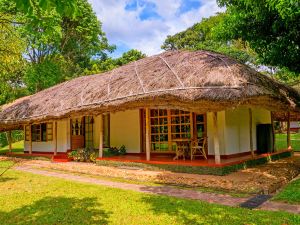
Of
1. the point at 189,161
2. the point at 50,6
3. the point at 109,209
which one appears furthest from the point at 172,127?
the point at 50,6

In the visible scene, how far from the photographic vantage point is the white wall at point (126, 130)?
542 inches

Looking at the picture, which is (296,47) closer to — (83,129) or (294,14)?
(294,14)

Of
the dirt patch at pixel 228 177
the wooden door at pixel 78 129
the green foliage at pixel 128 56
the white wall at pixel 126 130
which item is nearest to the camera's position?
the dirt patch at pixel 228 177

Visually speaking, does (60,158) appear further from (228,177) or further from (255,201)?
(255,201)

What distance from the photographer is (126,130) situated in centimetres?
1412

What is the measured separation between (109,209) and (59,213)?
0.95 meters

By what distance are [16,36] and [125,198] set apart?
29.1ft

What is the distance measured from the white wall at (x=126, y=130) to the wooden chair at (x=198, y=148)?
3172 millimetres

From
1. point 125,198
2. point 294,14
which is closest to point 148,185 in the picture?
point 125,198

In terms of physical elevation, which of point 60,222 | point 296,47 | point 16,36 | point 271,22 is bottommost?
point 60,222

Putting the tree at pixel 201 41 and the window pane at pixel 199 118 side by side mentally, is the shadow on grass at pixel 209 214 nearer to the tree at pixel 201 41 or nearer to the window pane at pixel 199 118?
the window pane at pixel 199 118

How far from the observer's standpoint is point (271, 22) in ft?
28.5

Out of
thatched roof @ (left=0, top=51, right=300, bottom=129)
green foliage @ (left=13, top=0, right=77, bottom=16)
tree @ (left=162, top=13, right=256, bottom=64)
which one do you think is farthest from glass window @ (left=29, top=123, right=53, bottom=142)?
tree @ (left=162, top=13, right=256, bottom=64)

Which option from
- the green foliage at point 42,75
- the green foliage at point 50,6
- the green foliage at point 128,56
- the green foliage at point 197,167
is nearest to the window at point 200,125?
the green foliage at point 197,167
